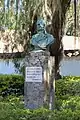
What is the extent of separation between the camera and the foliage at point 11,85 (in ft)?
39.7

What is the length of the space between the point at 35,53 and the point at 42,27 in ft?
2.09

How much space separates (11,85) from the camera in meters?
12.4

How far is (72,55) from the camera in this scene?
19.9 metres

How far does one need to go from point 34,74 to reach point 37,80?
0.42ft

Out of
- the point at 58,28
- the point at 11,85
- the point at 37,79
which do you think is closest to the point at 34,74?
the point at 37,79

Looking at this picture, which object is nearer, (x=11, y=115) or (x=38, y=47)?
(x=11, y=115)

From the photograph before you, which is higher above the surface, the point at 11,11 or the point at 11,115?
the point at 11,11

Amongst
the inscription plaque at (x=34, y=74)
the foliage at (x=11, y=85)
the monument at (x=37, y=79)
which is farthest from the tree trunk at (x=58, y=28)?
the inscription plaque at (x=34, y=74)

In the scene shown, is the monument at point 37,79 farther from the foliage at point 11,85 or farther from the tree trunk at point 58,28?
the foliage at point 11,85

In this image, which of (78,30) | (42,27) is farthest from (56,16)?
(42,27)

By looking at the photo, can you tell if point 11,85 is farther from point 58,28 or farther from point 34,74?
point 34,74

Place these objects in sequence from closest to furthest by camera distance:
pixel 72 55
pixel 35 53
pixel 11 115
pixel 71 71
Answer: pixel 11 115 → pixel 35 53 → pixel 72 55 → pixel 71 71

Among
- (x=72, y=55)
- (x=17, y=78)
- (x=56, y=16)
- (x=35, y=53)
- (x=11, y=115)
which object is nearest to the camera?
(x=11, y=115)

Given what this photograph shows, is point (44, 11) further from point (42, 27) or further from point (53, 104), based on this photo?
point (53, 104)
